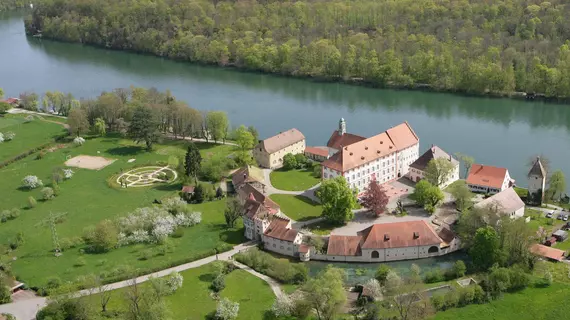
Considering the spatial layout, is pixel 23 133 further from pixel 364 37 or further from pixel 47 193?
pixel 364 37

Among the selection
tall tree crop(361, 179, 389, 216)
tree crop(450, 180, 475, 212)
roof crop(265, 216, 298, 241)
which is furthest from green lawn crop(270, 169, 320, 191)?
tree crop(450, 180, 475, 212)

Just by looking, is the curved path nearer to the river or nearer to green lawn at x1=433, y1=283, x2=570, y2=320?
green lawn at x1=433, y1=283, x2=570, y2=320

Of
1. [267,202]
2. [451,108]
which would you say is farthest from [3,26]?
[267,202]

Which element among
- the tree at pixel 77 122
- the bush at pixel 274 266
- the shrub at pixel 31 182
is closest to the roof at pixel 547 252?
the bush at pixel 274 266

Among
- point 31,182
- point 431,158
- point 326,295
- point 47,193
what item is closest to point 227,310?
point 326,295

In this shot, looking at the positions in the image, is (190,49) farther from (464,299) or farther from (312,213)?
(464,299)

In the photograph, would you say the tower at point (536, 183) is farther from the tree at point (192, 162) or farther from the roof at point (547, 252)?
the tree at point (192, 162)
